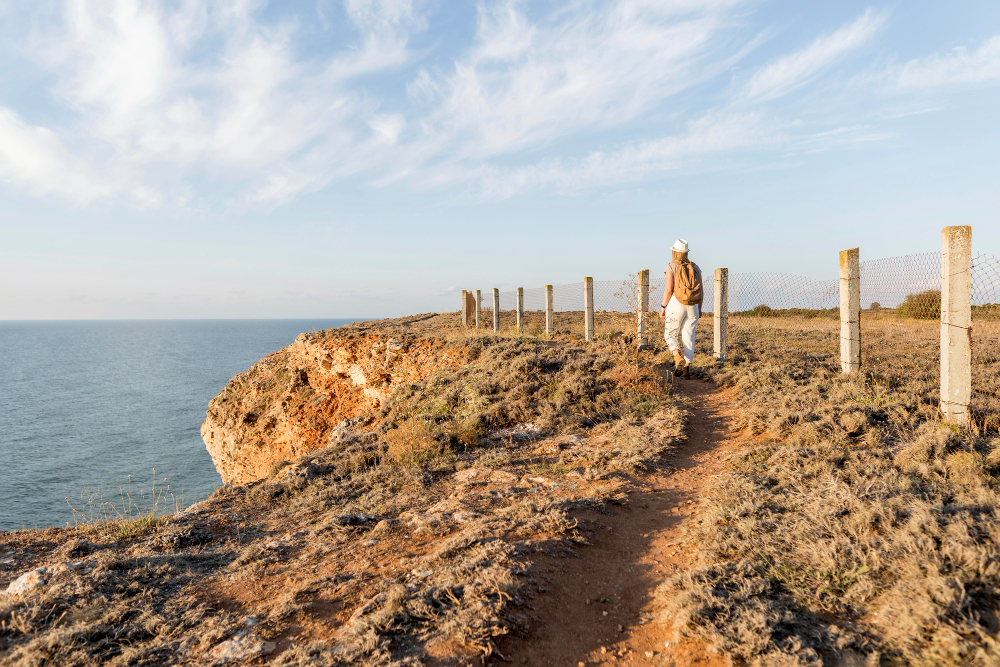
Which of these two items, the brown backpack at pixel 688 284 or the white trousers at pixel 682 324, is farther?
the white trousers at pixel 682 324

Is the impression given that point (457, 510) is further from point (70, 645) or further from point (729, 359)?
point (729, 359)

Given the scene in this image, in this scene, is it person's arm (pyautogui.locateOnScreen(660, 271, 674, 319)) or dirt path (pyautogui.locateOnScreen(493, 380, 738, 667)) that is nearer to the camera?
dirt path (pyautogui.locateOnScreen(493, 380, 738, 667))

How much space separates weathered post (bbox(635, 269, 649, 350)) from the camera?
12387mm

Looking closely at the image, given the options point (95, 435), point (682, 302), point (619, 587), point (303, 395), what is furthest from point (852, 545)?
point (95, 435)

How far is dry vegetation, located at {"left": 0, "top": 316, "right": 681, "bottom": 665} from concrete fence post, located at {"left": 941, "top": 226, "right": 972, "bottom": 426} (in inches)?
133

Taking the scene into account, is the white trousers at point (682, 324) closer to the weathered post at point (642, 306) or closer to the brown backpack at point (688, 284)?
the brown backpack at point (688, 284)

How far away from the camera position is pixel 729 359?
11.7 meters

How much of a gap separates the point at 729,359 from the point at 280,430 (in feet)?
55.7

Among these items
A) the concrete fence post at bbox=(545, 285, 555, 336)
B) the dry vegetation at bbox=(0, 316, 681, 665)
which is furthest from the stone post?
Result: the dry vegetation at bbox=(0, 316, 681, 665)

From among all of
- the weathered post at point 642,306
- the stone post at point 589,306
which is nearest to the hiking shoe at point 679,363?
the weathered post at point 642,306

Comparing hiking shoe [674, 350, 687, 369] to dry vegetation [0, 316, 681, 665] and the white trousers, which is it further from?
dry vegetation [0, 316, 681, 665]

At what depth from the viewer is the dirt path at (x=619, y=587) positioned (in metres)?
3.20

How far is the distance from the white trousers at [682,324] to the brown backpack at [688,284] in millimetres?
179

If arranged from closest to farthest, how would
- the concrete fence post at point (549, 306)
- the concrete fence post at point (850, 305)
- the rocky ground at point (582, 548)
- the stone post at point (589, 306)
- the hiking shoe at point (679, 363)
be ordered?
1. the rocky ground at point (582, 548)
2. the concrete fence post at point (850, 305)
3. the hiking shoe at point (679, 363)
4. the stone post at point (589, 306)
5. the concrete fence post at point (549, 306)
